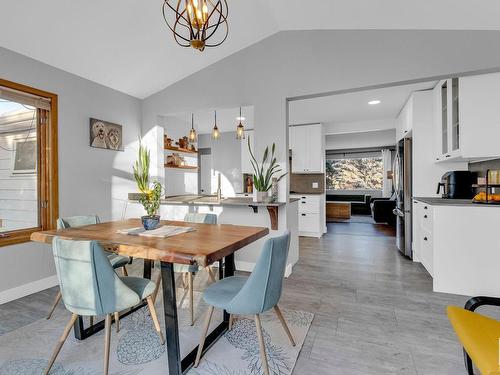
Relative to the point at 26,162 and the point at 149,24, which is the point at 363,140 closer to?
the point at 149,24

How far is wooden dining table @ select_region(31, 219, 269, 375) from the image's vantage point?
154 cm

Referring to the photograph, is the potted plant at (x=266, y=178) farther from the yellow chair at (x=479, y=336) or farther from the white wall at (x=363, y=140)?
the white wall at (x=363, y=140)

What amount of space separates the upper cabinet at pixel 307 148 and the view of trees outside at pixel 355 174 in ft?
13.6

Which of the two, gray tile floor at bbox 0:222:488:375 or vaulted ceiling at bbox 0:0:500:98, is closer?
gray tile floor at bbox 0:222:488:375

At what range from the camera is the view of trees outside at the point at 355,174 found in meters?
9.38

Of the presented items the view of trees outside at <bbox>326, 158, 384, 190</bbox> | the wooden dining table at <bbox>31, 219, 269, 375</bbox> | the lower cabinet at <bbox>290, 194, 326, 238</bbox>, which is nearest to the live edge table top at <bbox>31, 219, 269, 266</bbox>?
the wooden dining table at <bbox>31, 219, 269, 375</bbox>

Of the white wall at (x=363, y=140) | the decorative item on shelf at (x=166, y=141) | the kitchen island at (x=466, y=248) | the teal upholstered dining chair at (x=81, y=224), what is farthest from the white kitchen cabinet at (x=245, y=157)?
the kitchen island at (x=466, y=248)

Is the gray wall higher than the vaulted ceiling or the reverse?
the reverse

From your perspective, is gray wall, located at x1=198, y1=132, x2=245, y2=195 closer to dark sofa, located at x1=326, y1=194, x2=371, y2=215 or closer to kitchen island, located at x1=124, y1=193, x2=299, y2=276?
kitchen island, located at x1=124, y1=193, x2=299, y2=276

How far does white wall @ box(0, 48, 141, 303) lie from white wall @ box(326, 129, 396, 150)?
578 cm

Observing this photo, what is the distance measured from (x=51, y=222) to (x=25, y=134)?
979 millimetres

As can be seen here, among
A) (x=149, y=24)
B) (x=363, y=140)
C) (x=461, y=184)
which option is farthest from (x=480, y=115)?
(x=363, y=140)

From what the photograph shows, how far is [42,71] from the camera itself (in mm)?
2963

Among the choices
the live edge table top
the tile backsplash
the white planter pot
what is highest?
the tile backsplash
